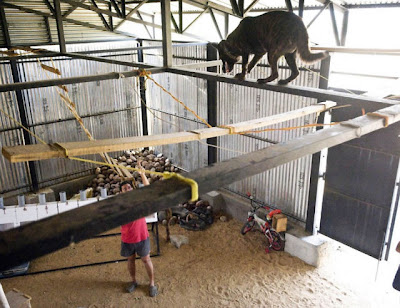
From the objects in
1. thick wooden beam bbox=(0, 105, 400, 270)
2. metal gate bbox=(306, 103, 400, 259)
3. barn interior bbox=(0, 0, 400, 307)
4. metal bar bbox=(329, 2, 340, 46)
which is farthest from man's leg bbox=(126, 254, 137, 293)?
metal bar bbox=(329, 2, 340, 46)

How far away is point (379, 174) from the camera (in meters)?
6.39

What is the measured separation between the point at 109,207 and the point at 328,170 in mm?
6570

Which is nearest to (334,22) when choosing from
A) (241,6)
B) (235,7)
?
(241,6)

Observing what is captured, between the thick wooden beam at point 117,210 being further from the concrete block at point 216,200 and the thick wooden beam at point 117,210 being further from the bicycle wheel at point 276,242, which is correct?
the concrete block at point 216,200

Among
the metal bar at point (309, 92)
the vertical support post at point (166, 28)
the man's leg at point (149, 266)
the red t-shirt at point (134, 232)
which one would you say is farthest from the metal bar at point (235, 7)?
the man's leg at point (149, 266)

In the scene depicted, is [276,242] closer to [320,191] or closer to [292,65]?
[320,191]

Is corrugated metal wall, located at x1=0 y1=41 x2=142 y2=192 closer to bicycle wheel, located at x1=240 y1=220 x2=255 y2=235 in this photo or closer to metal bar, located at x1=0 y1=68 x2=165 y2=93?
metal bar, located at x1=0 y1=68 x2=165 y2=93

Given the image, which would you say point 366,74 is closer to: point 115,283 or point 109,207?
point 115,283

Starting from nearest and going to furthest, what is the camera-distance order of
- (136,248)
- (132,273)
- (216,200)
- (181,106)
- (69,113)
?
(136,248) < (132,273) < (216,200) < (69,113) < (181,106)

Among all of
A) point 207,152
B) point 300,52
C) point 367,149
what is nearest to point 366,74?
point 367,149

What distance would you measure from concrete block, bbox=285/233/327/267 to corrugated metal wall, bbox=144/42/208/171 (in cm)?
399

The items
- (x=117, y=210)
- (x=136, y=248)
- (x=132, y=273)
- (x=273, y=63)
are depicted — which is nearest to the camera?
(x=117, y=210)

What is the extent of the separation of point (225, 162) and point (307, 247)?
21.3 ft

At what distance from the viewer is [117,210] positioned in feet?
4.52
